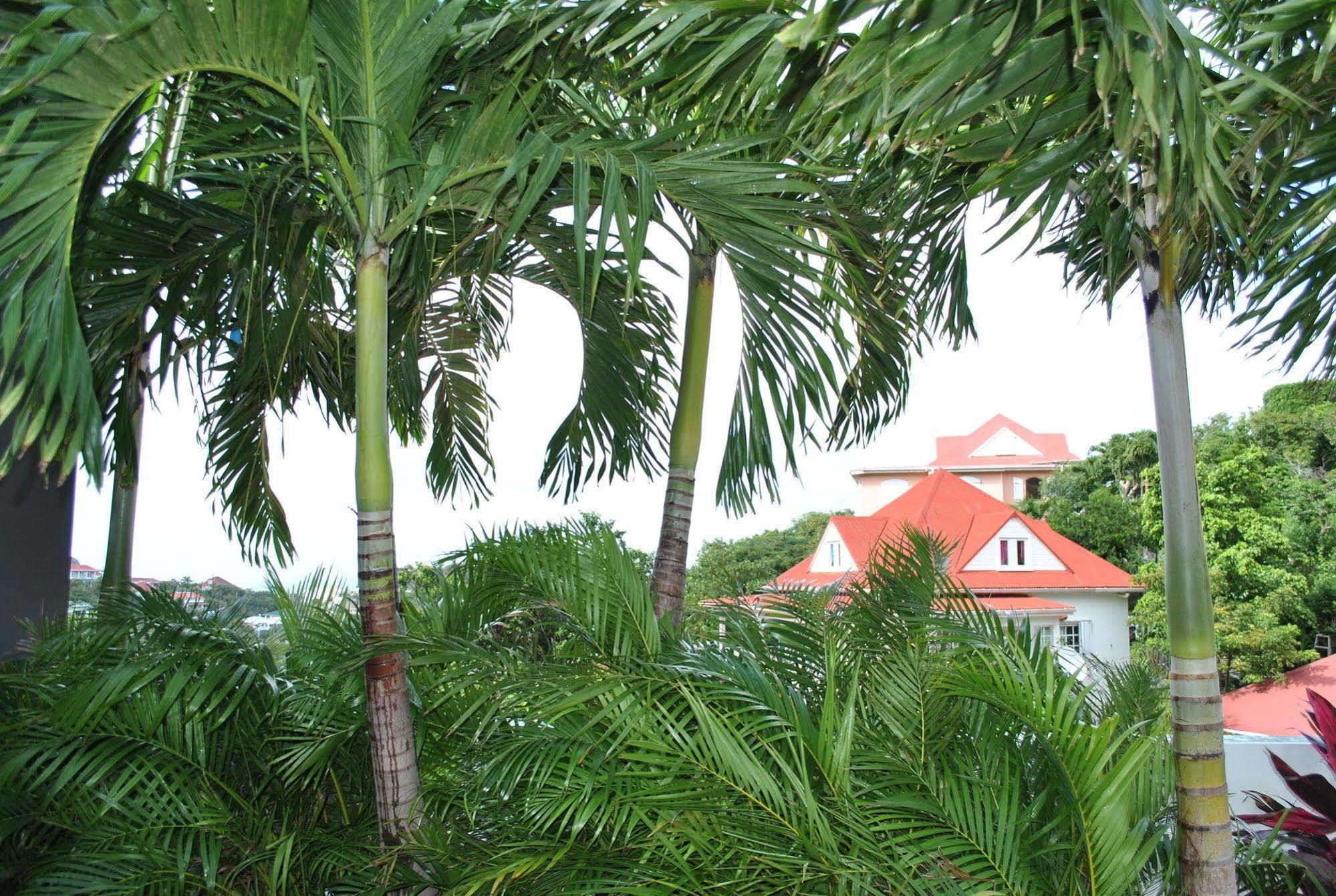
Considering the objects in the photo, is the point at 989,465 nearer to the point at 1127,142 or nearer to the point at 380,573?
the point at 380,573

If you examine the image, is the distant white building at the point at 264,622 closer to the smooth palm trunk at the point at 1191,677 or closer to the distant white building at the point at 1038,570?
the smooth palm trunk at the point at 1191,677

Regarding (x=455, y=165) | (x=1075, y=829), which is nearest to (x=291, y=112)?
(x=455, y=165)

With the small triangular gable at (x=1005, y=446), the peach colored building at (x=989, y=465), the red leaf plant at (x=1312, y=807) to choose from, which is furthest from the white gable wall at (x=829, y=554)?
the small triangular gable at (x=1005, y=446)

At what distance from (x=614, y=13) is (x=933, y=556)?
5.74 feet

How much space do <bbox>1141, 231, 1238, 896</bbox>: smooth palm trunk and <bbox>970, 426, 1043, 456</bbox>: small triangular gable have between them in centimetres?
2827

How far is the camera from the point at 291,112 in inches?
85.3

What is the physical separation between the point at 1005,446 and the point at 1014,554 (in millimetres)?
17427

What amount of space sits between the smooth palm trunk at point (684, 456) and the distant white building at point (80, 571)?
2368mm

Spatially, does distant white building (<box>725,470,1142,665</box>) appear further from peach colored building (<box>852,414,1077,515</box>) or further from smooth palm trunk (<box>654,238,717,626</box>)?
smooth palm trunk (<box>654,238,717,626</box>)

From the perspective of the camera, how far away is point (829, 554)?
13070 millimetres

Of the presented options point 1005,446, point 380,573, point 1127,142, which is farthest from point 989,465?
point 1127,142

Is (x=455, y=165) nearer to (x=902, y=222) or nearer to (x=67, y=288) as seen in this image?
(x=67, y=288)

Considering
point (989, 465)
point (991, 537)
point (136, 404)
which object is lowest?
point (991, 537)

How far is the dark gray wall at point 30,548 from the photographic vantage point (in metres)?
3.28
